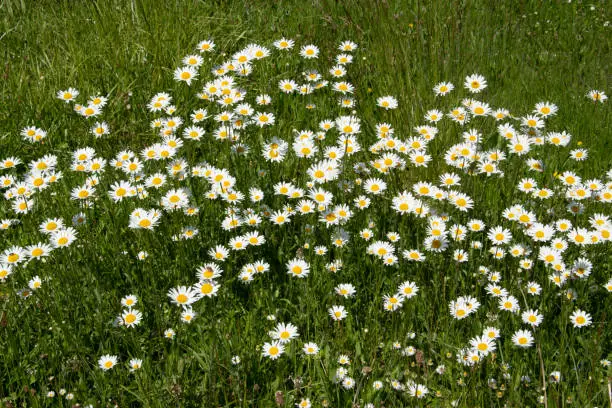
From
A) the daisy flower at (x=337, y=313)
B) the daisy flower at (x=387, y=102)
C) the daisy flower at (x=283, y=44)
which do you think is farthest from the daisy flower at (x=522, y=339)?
the daisy flower at (x=283, y=44)

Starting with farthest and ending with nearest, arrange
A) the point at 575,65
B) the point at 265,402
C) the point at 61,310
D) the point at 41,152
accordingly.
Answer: the point at 575,65 < the point at 41,152 < the point at 61,310 < the point at 265,402

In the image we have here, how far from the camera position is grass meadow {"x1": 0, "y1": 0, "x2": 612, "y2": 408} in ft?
7.84

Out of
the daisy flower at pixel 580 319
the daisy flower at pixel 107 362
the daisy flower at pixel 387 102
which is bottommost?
the daisy flower at pixel 107 362

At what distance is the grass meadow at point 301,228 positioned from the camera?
2391 mm

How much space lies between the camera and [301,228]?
2.99 meters

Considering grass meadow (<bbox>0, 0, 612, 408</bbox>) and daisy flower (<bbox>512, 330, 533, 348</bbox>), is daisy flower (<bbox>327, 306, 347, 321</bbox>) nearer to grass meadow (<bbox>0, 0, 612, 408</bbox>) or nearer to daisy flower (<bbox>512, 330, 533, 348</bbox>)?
grass meadow (<bbox>0, 0, 612, 408</bbox>)

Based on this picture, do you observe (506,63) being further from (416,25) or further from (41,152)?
(41,152)

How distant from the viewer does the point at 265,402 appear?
230 centimetres

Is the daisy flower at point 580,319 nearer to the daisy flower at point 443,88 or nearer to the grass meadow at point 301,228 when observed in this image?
the grass meadow at point 301,228

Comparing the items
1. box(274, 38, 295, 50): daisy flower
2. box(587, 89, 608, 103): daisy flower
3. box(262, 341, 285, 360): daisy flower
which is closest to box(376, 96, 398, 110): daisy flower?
box(274, 38, 295, 50): daisy flower

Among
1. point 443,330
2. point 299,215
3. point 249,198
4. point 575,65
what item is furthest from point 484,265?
point 575,65

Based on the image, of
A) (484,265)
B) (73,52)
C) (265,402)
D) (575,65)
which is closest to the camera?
(265,402)

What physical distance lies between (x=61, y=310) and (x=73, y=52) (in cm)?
235

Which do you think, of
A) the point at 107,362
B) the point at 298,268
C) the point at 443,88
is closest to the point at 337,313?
the point at 298,268
